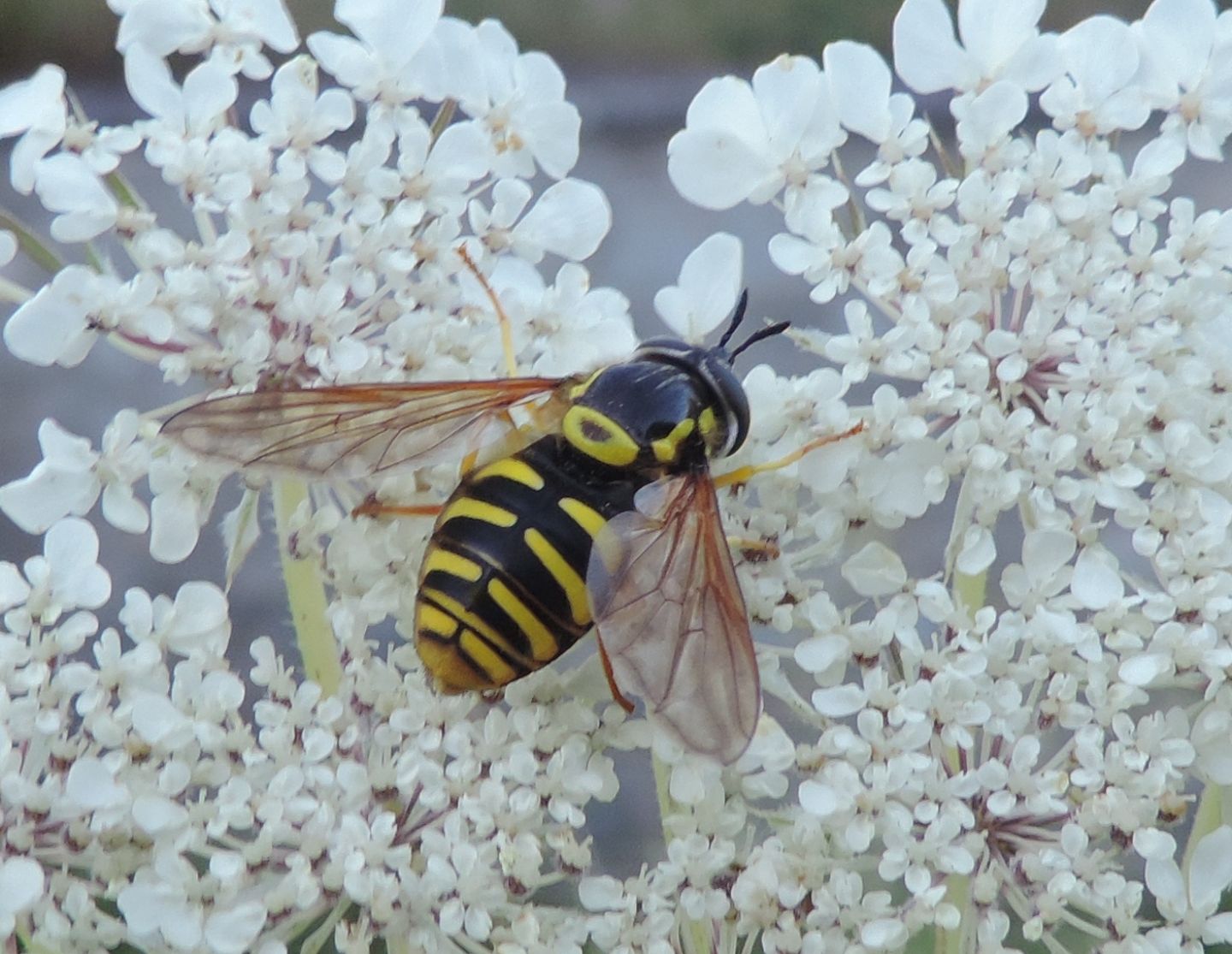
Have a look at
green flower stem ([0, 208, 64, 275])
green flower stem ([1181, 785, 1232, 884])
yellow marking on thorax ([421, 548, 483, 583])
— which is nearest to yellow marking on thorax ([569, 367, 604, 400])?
yellow marking on thorax ([421, 548, 483, 583])

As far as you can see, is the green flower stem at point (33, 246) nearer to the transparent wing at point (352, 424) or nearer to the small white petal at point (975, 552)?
the transparent wing at point (352, 424)

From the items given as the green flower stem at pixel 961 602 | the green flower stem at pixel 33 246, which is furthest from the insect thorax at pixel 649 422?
the green flower stem at pixel 33 246

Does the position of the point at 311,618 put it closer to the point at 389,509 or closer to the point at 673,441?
the point at 389,509

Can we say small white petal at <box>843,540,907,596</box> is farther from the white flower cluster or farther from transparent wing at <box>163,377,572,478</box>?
transparent wing at <box>163,377,572,478</box>

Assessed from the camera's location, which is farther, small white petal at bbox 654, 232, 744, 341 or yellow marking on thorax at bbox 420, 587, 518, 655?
small white petal at bbox 654, 232, 744, 341

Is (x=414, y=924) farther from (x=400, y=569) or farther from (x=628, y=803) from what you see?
(x=628, y=803)

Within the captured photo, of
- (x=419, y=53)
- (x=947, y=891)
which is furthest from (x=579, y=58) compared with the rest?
(x=947, y=891)
